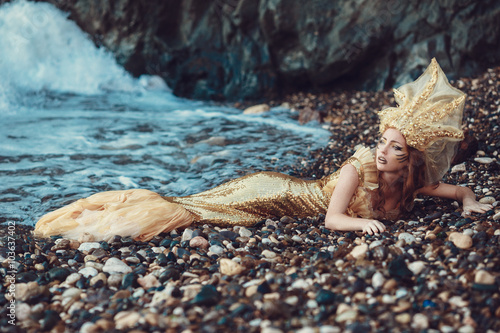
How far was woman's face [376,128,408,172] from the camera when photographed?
457 cm

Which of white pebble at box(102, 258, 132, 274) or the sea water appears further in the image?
the sea water

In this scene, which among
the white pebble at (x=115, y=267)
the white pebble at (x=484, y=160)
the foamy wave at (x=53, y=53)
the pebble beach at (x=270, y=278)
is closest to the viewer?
the pebble beach at (x=270, y=278)

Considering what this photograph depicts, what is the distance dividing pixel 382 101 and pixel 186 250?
674 cm

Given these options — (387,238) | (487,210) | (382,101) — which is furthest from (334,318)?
(382,101)

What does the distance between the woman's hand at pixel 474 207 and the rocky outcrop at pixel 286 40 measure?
18.5ft

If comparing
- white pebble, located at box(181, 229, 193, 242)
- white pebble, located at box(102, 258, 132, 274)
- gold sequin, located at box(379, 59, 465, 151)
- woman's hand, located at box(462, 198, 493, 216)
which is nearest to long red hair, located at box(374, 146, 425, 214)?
gold sequin, located at box(379, 59, 465, 151)

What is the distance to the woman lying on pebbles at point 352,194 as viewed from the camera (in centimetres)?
451

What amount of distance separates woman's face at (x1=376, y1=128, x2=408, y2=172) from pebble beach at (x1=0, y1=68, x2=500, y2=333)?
1.93ft

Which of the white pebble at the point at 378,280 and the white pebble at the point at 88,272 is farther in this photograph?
the white pebble at the point at 88,272

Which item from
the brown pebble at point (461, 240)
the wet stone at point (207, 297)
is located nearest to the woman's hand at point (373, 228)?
the brown pebble at point (461, 240)

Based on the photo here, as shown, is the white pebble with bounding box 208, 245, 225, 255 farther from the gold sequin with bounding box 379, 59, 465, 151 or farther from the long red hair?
the gold sequin with bounding box 379, 59, 465, 151

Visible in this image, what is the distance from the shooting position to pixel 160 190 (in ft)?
22.3

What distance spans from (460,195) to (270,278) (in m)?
2.59

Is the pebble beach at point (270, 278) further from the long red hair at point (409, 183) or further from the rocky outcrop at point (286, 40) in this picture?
the rocky outcrop at point (286, 40)
